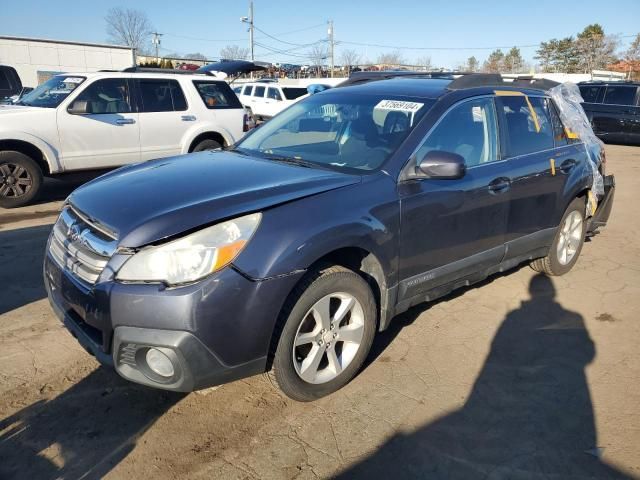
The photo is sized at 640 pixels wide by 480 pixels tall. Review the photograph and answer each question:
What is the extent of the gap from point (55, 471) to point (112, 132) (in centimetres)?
607

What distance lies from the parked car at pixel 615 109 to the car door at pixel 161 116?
12971 mm

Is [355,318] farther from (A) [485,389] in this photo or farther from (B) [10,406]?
(B) [10,406]

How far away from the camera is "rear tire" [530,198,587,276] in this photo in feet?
15.6

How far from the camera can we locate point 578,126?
4.88 m

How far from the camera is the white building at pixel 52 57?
2877 cm

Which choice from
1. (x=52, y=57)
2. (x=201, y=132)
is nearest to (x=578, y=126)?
(x=201, y=132)

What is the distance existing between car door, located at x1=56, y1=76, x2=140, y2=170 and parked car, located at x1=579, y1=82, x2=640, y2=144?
13.8m

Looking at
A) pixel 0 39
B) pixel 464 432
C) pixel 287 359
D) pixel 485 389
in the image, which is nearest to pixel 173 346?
pixel 287 359

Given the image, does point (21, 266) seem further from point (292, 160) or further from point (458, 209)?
point (458, 209)

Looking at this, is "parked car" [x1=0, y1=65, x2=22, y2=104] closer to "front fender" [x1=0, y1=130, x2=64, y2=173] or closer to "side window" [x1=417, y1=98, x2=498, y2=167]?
"front fender" [x1=0, y1=130, x2=64, y2=173]

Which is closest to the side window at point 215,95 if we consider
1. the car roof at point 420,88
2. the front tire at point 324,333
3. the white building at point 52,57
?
the car roof at point 420,88

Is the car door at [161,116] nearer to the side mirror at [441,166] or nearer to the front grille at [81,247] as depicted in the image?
the front grille at [81,247]

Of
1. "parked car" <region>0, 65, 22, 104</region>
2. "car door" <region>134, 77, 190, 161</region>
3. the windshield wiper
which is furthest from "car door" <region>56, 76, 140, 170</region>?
"parked car" <region>0, 65, 22, 104</region>

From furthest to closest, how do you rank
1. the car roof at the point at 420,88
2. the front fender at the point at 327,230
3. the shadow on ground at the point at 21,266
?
the shadow on ground at the point at 21,266 → the car roof at the point at 420,88 → the front fender at the point at 327,230
